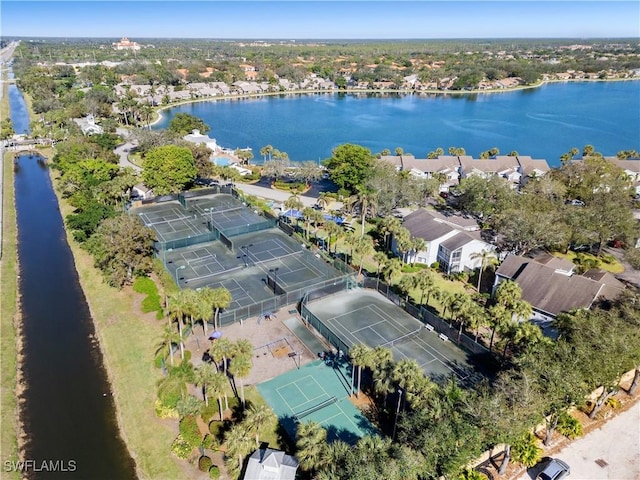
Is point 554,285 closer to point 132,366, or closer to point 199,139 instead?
point 132,366

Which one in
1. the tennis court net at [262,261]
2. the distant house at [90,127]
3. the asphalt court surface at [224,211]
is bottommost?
the tennis court net at [262,261]

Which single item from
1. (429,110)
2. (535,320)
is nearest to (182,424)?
(535,320)

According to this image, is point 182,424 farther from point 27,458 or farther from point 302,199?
point 302,199

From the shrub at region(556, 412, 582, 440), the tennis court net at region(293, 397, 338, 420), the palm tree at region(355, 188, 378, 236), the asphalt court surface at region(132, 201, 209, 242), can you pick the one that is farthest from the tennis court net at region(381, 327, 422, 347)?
the asphalt court surface at region(132, 201, 209, 242)

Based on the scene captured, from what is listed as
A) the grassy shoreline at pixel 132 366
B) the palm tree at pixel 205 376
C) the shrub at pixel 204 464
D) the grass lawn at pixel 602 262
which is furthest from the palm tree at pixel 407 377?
the grass lawn at pixel 602 262

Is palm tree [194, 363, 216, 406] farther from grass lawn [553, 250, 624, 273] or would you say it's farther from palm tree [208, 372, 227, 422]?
grass lawn [553, 250, 624, 273]

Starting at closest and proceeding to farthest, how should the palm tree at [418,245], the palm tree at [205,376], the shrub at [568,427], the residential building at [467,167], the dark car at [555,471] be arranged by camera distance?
the dark car at [555,471]
the palm tree at [205,376]
the shrub at [568,427]
the palm tree at [418,245]
the residential building at [467,167]

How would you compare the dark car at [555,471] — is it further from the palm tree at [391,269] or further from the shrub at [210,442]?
the palm tree at [391,269]
